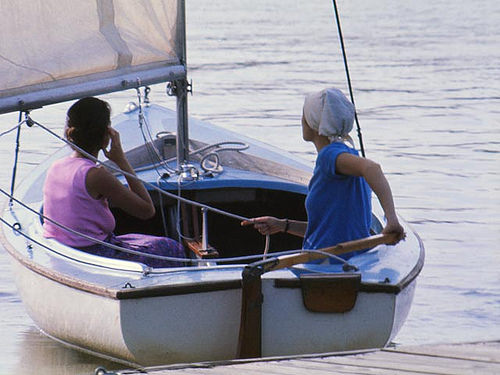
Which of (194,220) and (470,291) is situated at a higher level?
(194,220)

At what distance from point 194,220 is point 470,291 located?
2028 millimetres

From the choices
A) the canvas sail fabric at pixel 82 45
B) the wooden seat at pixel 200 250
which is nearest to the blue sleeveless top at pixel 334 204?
the wooden seat at pixel 200 250

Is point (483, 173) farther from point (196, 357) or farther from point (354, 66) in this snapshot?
point (354, 66)

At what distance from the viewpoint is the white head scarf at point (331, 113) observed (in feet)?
14.1

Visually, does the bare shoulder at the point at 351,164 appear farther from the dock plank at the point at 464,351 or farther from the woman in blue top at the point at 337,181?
the dock plank at the point at 464,351

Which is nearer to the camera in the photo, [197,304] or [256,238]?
[197,304]

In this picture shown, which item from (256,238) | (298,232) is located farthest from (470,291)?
(298,232)

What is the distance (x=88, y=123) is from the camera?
468 cm

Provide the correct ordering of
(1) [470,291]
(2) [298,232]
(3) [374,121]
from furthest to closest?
(3) [374,121] → (1) [470,291] → (2) [298,232]

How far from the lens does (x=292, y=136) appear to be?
1209cm

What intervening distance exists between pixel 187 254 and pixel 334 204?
1217 millimetres

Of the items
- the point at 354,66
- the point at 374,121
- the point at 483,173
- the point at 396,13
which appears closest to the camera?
the point at 483,173

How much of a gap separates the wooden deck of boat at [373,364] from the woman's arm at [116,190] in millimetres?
990

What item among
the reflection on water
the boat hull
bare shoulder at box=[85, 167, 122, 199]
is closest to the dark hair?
bare shoulder at box=[85, 167, 122, 199]
